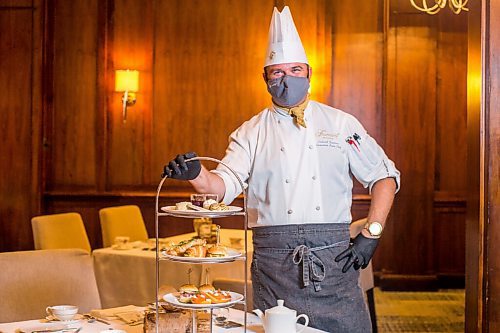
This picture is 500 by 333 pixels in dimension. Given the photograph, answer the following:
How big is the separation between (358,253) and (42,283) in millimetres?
1235

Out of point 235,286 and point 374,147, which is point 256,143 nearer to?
point 374,147

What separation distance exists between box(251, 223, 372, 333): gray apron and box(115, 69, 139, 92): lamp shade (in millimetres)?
4795

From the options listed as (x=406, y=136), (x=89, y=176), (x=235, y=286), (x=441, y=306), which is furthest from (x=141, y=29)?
(x=235, y=286)

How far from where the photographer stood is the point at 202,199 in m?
2.27

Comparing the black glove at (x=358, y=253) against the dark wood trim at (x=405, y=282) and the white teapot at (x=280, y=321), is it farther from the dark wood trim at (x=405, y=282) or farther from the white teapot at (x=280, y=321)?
the dark wood trim at (x=405, y=282)

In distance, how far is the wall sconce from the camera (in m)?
7.38

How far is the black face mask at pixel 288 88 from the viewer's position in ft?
9.19

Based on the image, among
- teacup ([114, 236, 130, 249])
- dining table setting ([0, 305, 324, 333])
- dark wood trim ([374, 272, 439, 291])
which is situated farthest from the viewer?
dark wood trim ([374, 272, 439, 291])

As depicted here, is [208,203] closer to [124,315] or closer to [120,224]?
[124,315]

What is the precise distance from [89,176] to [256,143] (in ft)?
16.0

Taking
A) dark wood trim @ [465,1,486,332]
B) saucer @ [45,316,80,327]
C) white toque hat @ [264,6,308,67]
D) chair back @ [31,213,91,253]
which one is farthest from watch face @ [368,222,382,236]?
chair back @ [31,213,91,253]

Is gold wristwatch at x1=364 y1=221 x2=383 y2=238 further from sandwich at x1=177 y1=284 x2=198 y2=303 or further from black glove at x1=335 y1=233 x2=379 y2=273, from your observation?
sandwich at x1=177 y1=284 x2=198 y2=303

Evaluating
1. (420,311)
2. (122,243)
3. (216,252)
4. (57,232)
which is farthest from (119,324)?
(420,311)

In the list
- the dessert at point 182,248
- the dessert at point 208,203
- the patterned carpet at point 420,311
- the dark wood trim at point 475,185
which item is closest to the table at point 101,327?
the dessert at point 182,248
